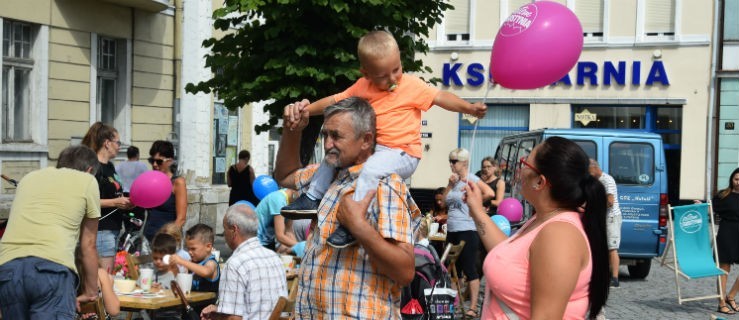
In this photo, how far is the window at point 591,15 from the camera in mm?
29031

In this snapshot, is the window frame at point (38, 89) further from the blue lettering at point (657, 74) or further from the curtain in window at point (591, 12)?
the blue lettering at point (657, 74)

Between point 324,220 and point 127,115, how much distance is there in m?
15.2

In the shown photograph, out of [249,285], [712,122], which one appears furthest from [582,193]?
[712,122]

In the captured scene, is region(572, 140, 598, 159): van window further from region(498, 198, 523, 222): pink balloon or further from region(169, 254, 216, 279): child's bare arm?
region(169, 254, 216, 279): child's bare arm

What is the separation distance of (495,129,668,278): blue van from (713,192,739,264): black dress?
1896 millimetres

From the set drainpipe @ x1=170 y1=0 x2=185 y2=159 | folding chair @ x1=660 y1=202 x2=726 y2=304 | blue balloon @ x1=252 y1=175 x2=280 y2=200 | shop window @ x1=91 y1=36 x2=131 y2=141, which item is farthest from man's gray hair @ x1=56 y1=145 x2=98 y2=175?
drainpipe @ x1=170 y1=0 x2=185 y2=159

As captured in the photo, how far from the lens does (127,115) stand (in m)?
18.3

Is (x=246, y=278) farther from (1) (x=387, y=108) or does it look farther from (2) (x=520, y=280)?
(2) (x=520, y=280)

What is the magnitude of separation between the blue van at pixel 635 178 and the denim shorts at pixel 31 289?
30.5 feet

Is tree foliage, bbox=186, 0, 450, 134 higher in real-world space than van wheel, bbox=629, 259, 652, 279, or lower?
higher

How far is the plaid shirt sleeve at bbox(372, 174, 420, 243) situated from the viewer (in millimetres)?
3576

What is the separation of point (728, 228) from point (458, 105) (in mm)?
8656

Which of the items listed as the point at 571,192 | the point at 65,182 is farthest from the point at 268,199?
the point at 571,192

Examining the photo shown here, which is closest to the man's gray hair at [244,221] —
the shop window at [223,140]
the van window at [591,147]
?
the van window at [591,147]
